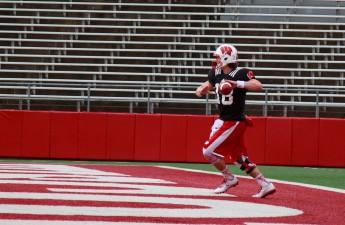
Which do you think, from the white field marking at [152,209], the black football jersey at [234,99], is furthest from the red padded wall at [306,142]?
the white field marking at [152,209]

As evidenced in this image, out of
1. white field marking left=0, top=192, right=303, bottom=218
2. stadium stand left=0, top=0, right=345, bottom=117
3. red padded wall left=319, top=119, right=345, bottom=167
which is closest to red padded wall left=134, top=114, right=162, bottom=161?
stadium stand left=0, top=0, right=345, bottom=117

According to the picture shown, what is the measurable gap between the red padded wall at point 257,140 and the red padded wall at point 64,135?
3219 mm

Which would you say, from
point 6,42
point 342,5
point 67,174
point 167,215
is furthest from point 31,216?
point 342,5

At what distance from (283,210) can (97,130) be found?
10.9 m

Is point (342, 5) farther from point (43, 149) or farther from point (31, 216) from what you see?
point (31, 216)

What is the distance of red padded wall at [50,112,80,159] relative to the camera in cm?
1780

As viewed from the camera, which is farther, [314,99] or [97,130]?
[314,99]

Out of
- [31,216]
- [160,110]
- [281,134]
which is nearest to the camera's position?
[31,216]

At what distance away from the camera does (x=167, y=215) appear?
6.43 metres

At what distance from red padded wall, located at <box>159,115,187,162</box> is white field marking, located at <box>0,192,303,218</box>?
9.67 metres

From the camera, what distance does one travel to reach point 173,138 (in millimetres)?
17688

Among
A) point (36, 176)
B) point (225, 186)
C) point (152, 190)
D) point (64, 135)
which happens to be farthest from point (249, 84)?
point (64, 135)

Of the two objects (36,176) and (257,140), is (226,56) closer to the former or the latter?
(36,176)

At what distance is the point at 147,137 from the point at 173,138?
49 cm
